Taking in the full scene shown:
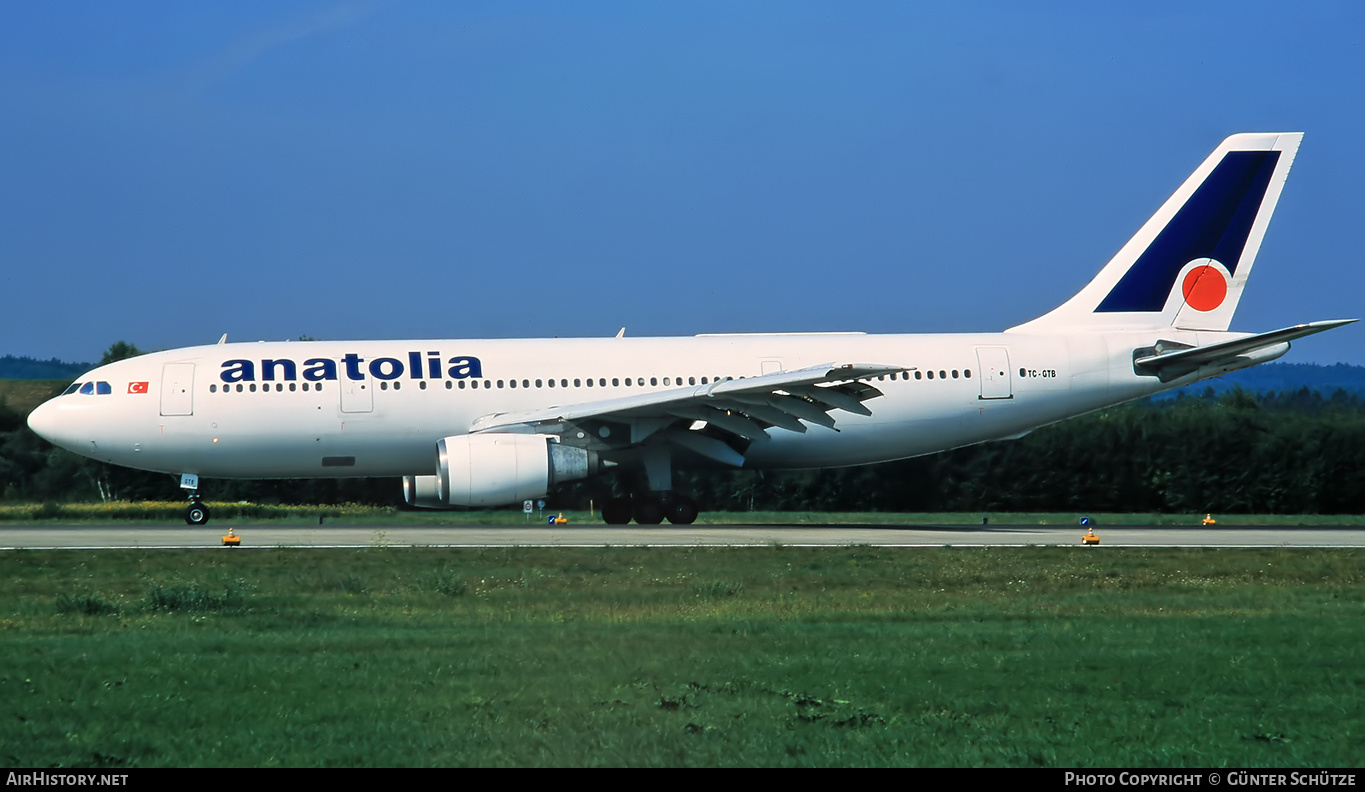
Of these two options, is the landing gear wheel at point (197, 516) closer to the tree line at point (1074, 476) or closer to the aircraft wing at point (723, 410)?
the aircraft wing at point (723, 410)

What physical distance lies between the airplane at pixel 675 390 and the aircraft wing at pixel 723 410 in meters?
0.04

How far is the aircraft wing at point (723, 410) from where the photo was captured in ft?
70.6

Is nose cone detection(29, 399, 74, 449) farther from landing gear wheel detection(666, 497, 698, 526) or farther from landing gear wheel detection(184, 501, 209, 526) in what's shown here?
landing gear wheel detection(666, 497, 698, 526)

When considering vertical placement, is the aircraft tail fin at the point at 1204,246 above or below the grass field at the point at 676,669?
above

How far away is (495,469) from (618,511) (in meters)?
3.49

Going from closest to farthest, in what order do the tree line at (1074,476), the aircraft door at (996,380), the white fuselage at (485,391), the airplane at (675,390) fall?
the airplane at (675,390), the white fuselage at (485,391), the aircraft door at (996,380), the tree line at (1074,476)

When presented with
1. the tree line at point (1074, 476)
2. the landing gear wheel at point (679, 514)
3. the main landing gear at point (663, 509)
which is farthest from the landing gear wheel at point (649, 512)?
the tree line at point (1074, 476)

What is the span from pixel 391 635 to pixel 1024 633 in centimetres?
451

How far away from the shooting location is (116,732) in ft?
21.8

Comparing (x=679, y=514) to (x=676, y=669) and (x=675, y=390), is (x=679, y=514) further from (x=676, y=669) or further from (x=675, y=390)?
(x=676, y=669)

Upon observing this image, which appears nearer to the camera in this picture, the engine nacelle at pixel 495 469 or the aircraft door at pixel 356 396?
the engine nacelle at pixel 495 469

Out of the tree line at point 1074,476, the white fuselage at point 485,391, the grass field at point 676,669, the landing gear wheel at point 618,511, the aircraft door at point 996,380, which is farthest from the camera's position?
the tree line at point 1074,476

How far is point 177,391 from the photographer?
2323 centimetres
